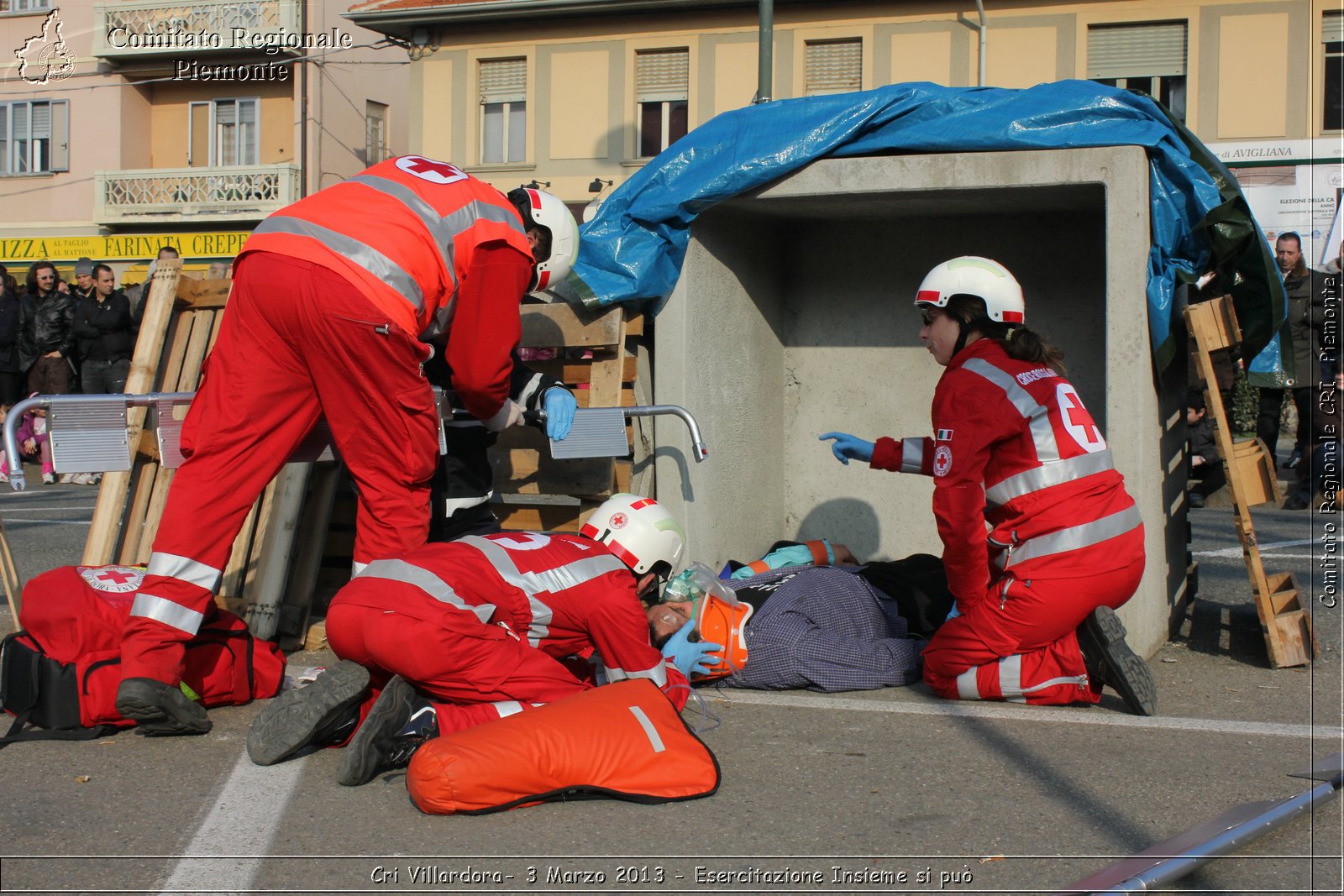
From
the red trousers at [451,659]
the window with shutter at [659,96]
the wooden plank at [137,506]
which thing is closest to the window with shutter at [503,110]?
the window with shutter at [659,96]

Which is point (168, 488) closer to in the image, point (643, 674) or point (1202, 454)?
point (643, 674)

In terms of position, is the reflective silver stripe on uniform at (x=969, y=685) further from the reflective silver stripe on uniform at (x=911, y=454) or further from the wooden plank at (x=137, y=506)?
the wooden plank at (x=137, y=506)

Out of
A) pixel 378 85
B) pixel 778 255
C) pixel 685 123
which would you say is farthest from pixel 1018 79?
pixel 778 255

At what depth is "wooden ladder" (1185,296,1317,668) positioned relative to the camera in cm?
518

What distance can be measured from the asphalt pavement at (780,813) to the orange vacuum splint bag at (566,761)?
5 centimetres

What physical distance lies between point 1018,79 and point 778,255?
19.3 meters

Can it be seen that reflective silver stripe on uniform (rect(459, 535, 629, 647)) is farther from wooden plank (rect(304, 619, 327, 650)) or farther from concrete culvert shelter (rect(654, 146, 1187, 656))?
concrete culvert shelter (rect(654, 146, 1187, 656))

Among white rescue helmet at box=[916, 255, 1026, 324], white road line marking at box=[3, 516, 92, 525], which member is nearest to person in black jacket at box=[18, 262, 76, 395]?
white road line marking at box=[3, 516, 92, 525]

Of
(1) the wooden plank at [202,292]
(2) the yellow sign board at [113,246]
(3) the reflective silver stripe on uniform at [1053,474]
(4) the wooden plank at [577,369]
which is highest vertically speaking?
(2) the yellow sign board at [113,246]

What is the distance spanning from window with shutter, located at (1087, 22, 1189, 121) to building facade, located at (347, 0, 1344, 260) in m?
0.03

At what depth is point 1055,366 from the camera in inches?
189

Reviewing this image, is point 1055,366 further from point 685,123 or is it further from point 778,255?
point 685,123

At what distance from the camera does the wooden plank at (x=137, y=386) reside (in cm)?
534

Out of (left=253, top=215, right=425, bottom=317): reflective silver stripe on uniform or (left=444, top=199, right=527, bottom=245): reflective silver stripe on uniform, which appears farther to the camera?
(left=444, top=199, right=527, bottom=245): reflective silver stripe on uniform
